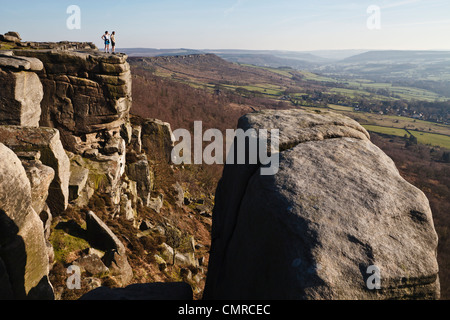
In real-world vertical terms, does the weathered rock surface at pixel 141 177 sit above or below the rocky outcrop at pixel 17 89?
below

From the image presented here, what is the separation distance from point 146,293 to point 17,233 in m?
4.01

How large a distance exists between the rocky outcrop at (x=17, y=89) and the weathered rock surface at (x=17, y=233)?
29.1ft

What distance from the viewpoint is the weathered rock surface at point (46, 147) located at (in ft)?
37.7

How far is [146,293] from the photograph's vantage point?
5898 mm

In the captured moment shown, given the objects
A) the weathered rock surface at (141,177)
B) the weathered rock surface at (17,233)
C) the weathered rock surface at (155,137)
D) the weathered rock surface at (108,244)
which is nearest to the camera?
the weathered rock surface at (17,233)

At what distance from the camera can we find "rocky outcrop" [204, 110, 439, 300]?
315cm

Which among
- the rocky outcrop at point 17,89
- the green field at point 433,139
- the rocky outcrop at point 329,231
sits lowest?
the green field at point 433,139

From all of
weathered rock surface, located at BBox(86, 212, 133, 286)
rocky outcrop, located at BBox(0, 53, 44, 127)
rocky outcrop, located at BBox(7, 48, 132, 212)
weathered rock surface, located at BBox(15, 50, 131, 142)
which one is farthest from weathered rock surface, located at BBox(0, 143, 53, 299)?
weathered rock surface, located at BBox(15, 50, 131, 142)

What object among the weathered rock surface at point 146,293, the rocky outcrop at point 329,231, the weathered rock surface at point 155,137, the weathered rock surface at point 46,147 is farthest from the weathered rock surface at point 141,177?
the rocky outcrop at point 329,231

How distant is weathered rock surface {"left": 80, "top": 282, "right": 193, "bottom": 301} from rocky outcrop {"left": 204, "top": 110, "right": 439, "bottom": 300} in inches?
57.3

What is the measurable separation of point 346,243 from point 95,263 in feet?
42.2

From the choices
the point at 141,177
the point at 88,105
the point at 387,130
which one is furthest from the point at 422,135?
the point at 88,105

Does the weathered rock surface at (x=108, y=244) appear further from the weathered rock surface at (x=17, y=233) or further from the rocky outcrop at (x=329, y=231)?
the rocky outcrop at (x=329, y=231)
